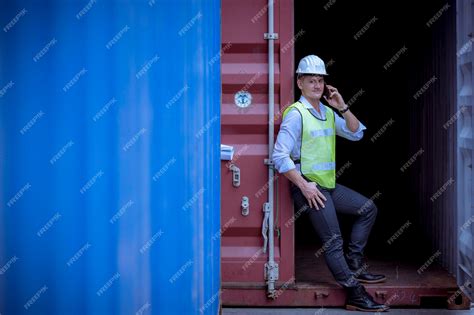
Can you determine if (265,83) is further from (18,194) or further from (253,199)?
(18,194)

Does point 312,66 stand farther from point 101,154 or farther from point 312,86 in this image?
point 101,154

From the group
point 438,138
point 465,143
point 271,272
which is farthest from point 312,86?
point 438,138

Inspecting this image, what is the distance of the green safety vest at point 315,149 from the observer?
534 cm

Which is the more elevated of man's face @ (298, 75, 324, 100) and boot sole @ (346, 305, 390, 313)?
man's face @ (298, 75, 324, 100)

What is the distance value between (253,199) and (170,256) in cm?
176

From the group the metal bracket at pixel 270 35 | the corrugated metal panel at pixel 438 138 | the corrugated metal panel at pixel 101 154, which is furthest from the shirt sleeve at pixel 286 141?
the corrugated metal panel at pixel 101 154

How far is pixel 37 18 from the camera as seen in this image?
3654 millimetres

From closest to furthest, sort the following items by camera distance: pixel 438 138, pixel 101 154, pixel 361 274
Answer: pixel 101 154
pixel 361 274
pixel 438 138

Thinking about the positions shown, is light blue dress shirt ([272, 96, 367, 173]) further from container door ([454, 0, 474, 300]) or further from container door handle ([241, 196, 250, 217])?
container door ([454, 0, 474, 300])

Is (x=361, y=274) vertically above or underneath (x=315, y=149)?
underneath

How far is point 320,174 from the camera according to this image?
5.40 metres

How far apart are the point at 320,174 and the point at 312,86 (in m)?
0.66

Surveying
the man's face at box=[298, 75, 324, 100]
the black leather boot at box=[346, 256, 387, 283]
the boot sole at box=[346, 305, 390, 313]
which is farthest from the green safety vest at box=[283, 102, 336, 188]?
the boot sole at box=[346, 305, 390, 313]

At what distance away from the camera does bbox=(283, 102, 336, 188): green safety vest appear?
534cm
